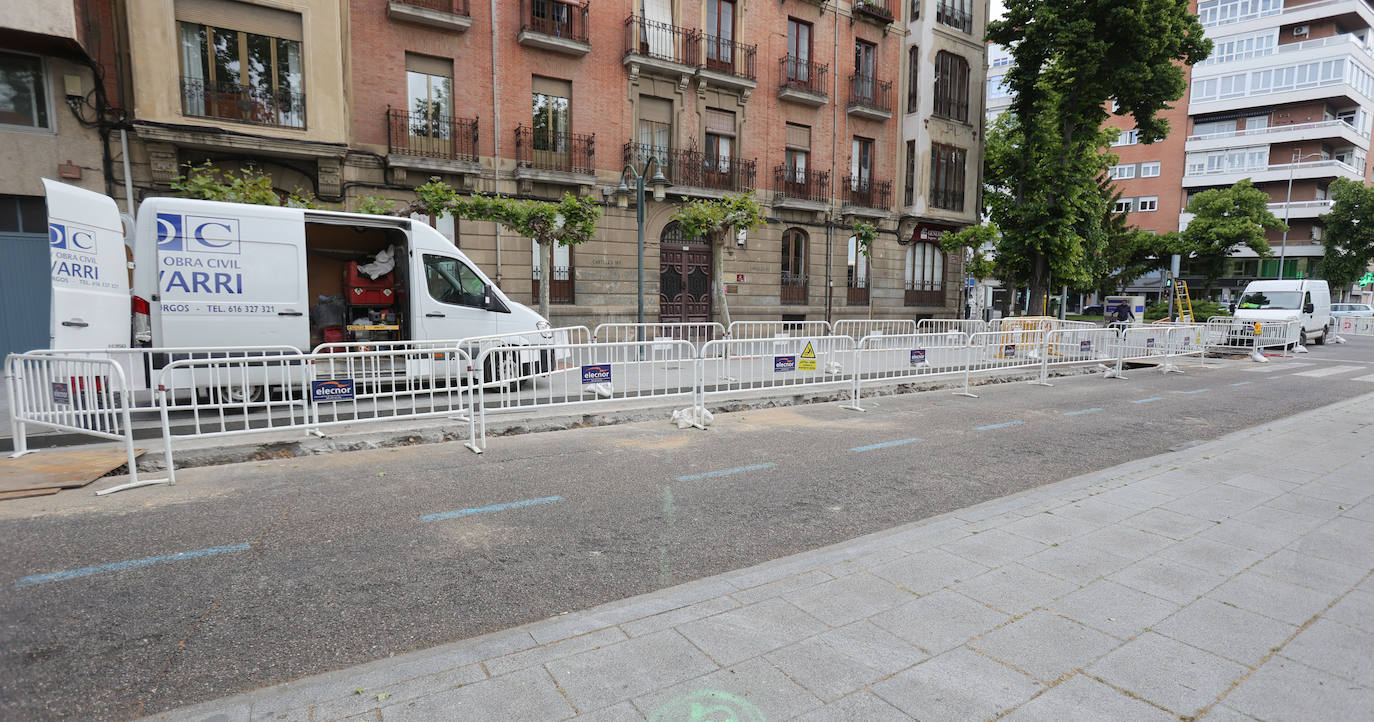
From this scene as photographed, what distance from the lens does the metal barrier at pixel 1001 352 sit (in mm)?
12416

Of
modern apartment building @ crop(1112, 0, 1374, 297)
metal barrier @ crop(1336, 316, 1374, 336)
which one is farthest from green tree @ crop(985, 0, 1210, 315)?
modern apartment building @ crop(1112, 0, 1374, 297)

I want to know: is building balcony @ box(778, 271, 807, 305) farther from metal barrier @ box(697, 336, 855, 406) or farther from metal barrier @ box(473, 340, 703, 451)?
metal barrier @ box(473, 340, 703, 451)

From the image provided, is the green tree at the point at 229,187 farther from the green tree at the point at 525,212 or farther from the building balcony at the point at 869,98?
the building balcony at the point at 869,98

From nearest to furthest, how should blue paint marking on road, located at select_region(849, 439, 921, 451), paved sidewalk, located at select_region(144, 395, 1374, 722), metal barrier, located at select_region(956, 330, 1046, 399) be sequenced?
paved sidewalk, located at select_region(144, 395, 1374, 722) → blue paint marking on road, located at select_region(849, 439, 921, 451) → metal barrier, located at select_region(956, 330, 1046, 399)

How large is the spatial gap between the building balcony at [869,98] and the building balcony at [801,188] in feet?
9.26

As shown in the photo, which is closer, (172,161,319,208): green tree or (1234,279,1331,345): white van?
(172,161,319,208): green tree

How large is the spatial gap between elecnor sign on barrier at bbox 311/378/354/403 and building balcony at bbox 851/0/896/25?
2387 centimetres

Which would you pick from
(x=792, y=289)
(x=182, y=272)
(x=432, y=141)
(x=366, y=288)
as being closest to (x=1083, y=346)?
(x=792, y=289)

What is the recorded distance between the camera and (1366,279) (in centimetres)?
3969

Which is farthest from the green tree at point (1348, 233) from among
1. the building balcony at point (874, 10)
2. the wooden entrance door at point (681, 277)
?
the wooden entrance door at point (681, 277)

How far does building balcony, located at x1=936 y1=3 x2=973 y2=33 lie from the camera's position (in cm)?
2597

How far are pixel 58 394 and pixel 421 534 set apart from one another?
491 centimetres

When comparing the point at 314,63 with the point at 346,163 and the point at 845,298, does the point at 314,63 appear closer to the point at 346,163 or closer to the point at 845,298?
the point at 346,163

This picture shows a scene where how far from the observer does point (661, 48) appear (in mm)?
20562
